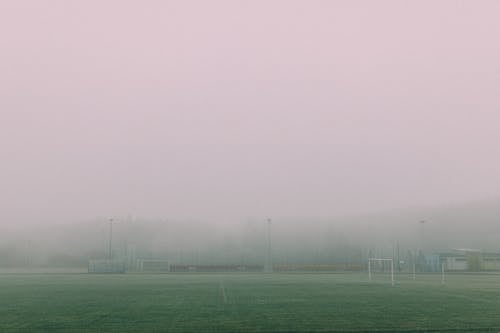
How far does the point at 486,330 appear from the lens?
19.3 meters

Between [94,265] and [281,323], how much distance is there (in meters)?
84.6

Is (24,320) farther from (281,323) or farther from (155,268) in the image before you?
(155,268)

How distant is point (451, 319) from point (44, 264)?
184 meters

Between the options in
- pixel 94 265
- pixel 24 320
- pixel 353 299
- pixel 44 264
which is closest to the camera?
pixel 24 320

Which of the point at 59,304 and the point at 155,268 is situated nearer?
the point at 59,304

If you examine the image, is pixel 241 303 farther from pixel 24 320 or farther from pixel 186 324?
pixel 24 320

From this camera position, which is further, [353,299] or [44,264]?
[44,264]

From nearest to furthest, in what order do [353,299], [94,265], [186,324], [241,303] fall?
[186,324] → [241,303] → [353,299] → [94,265]

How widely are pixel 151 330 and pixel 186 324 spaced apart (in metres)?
1.85

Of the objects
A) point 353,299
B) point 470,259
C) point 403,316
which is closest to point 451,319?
point 403,316

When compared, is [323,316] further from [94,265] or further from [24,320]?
[94,265]

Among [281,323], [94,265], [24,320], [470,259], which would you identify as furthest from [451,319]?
[470,259]

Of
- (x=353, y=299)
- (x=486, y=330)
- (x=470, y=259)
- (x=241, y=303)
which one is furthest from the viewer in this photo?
(x=470, y=259)

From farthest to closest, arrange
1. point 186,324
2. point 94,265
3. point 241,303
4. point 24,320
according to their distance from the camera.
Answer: point 94,265 < point 241,303 < point 24,320 < point 186,324
